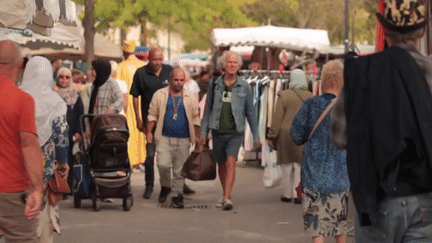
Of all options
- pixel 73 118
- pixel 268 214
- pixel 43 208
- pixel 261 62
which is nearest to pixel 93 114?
pixel 73 118

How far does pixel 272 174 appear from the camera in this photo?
15.5 meters

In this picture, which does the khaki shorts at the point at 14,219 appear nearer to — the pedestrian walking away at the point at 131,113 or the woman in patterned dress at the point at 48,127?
the woman in patterned dress at the point at 48,127

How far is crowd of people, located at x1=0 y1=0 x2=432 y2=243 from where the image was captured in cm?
502

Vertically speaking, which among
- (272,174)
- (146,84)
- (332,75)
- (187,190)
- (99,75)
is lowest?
(187,190)

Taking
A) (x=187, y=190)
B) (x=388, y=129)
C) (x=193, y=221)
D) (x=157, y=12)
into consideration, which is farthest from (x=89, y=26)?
(x=388, y=129)

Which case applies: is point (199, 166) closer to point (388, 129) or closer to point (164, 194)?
point (164, 194)

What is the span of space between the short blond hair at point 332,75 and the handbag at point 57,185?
6.99 ft

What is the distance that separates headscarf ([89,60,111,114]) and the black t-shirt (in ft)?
2.80

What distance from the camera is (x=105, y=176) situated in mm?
13758

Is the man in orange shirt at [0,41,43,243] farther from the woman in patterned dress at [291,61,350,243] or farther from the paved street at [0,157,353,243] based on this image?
the paved street at [0,157,353,243]

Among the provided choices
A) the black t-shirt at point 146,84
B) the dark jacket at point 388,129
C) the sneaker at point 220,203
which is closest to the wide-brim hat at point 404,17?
the dark jacket at point 388,129

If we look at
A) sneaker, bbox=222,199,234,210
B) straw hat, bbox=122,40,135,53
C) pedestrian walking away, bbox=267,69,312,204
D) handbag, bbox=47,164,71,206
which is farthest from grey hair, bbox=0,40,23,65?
straw hat, bbox=122,40,135,53

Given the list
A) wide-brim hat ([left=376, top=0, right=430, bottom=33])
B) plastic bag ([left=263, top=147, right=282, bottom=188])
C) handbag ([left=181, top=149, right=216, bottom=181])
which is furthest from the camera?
plastic bag ([left=263, top=147, right=282, bottom=188])

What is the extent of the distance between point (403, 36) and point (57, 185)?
3355 millimetres
